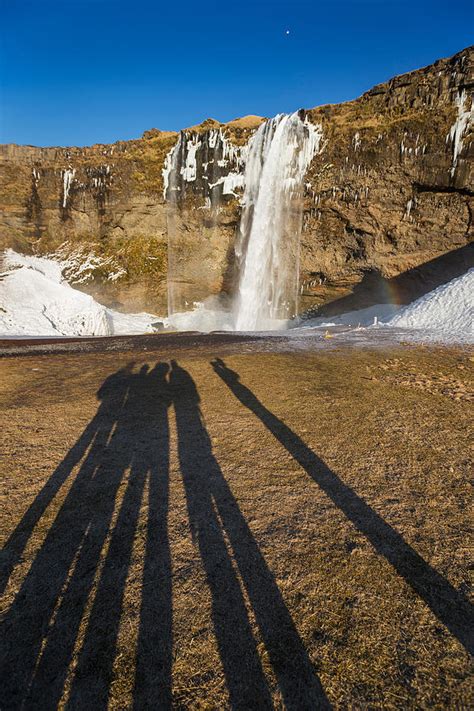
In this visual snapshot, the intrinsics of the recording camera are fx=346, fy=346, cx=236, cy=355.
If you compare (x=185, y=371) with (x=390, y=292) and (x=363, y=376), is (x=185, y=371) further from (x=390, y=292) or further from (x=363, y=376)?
(x=390, y=292)

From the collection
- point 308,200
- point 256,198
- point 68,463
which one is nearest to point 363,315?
point 308,200

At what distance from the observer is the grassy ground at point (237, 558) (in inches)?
80.6

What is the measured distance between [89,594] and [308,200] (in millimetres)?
32074

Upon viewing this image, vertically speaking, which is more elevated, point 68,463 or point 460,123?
point 460,123

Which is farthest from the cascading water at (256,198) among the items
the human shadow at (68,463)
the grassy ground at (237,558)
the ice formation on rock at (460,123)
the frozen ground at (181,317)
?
the grassy ground at (237,558)

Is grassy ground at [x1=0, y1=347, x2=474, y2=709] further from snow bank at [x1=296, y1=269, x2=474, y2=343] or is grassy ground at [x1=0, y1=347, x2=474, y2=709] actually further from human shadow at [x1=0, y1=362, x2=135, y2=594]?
snow bank at [x1=296, y1=269, x2=474, y2=343]

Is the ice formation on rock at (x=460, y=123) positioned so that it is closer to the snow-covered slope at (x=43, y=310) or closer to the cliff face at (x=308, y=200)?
the cliff face at (x=308, y=200)

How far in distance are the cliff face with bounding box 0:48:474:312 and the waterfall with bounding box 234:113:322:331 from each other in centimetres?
104

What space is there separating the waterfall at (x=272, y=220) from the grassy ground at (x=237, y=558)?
26.8 metres

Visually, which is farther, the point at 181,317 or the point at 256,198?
the point at 181,317

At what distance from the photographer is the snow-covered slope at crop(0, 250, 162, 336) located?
82.2 feet

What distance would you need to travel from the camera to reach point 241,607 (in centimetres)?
251

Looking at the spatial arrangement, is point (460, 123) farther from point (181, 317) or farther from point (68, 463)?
point (68, 463)

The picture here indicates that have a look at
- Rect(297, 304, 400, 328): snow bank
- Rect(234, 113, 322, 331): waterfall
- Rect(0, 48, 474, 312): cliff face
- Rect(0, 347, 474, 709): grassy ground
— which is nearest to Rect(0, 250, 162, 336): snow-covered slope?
Rect(0, 48, 474, 312): cliff face
